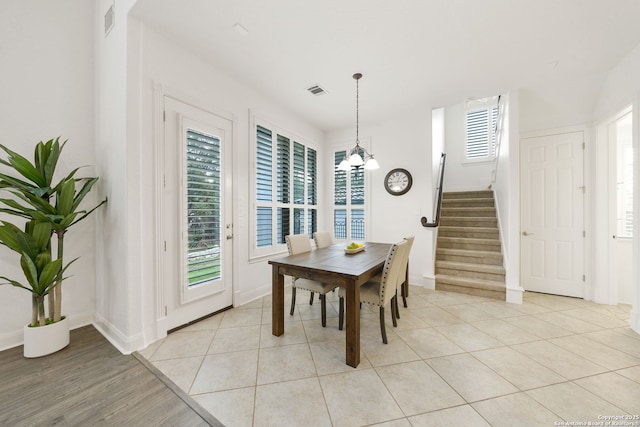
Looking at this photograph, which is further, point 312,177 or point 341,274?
point 312,177

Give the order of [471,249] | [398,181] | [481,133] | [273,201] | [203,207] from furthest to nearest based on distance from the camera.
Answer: [481,133], [398,181], [471,249], [273,201], [203,207]

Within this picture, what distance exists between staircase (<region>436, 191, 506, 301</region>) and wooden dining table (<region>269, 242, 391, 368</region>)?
176cm

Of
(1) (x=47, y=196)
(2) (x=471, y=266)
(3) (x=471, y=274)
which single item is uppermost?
(1) (x=47, y=196)

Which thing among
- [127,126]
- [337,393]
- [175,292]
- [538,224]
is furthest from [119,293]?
[538,224]

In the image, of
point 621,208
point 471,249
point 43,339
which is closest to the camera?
point 43,339

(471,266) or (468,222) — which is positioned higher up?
(468,222)

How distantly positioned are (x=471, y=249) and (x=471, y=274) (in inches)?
19.2

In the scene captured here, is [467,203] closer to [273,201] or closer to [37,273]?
[273,201]

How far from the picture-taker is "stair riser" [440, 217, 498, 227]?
13.8 ft

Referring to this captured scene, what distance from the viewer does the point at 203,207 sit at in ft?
8.73

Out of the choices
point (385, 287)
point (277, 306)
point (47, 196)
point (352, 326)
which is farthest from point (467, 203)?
point (47, 196)

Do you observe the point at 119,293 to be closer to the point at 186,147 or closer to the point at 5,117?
the point at 186,147

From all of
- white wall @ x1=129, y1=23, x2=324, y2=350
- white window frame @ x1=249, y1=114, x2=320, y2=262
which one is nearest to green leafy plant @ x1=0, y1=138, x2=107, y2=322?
white wall @ x1=129, y1=23, x2=324, y2=350

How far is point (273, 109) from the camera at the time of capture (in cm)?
366
